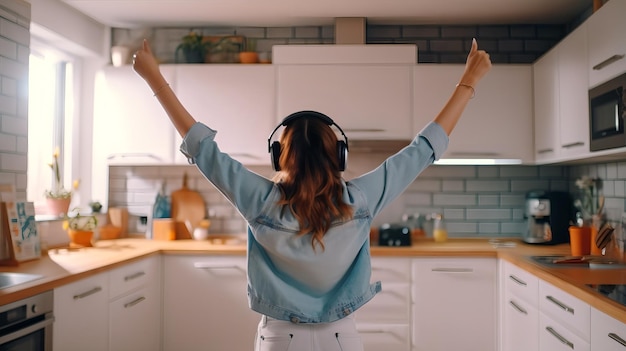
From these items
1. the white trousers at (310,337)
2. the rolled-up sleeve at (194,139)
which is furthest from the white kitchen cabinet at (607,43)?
the rolled-up sleeve at (194,139)

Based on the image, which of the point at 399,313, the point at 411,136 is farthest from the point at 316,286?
the point at 411,136

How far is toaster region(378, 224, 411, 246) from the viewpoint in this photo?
3.89m

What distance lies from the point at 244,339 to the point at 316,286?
2.52 meters

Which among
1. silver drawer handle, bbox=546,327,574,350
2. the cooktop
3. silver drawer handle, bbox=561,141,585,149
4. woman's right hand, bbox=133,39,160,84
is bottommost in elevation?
silver drawer handle, bbox=546,327,574,350

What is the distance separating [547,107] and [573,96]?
1.51 ft

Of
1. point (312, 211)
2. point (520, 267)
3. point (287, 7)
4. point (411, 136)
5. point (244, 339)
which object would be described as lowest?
point (244, 339)

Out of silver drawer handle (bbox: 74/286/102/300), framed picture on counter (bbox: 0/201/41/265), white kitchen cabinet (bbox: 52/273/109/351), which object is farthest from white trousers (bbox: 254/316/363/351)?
framed picture on counter (bbox: 0/201/41/265)

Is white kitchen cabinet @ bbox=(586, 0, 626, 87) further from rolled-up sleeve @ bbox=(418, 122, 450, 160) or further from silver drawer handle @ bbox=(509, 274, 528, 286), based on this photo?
rolled-up sleeve @ bbox=(418, 122, 450, 160)

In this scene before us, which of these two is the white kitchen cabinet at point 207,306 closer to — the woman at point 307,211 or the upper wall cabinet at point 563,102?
the upper wall cabinet at point 563,102

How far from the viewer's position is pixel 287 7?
3.97m

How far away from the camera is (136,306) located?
3398 mm

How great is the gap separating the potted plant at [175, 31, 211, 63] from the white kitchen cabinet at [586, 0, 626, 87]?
8.27 ft

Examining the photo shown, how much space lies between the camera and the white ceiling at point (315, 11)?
387 centimetres

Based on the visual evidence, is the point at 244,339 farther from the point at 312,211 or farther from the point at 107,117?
the point at 312,211
